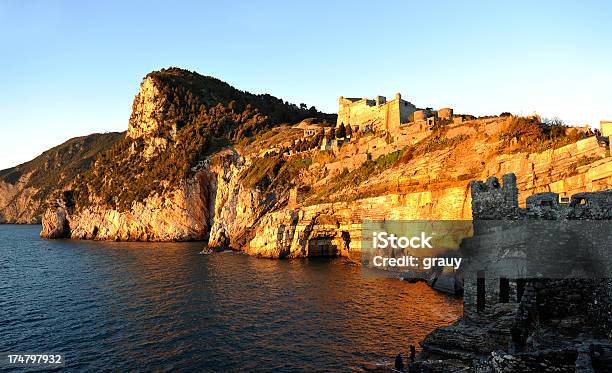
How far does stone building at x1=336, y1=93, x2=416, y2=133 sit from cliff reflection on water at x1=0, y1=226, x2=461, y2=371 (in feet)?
113

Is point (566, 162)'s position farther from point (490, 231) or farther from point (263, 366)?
point (263, 366)

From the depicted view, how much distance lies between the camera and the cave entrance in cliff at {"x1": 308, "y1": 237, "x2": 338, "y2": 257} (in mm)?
65000

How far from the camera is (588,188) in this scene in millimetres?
33281

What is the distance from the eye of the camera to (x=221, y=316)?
33.2 metres

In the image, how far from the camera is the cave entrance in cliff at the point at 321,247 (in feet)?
213

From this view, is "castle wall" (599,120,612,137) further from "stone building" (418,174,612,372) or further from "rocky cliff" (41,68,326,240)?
"rocky cliff" (41,68,326,240)

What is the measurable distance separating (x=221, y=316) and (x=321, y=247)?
33607 mm

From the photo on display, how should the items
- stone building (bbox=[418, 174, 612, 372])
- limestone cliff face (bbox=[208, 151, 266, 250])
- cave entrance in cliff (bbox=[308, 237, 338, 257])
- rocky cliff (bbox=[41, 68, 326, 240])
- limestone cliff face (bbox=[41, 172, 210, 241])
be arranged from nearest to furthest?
stone building (bbox=[418, 174, 612, 372]), cave entrance in cliff (bbox=[308, 237, 338, 257]), limestone cliff face (bbox=[208, 151, 266, 250]), rocky cliff (bbox=[41, 68, 326, 240]), limestone cliff face (bbox=[41, 172, 210, 241])

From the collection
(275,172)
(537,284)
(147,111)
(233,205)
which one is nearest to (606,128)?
(537,284)

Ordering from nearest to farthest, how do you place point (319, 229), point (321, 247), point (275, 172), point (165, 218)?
point (319, 229)
point (321, 247)
point (275, 172)
point (165, 218)

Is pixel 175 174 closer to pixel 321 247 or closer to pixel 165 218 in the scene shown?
pixel 165 218

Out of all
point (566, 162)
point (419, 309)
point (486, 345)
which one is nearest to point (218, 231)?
point (419, 309)

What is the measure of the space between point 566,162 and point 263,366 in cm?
3313

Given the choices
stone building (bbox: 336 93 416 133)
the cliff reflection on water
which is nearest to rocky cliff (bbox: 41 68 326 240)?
stone building (bbox: 336 93 416 133)
